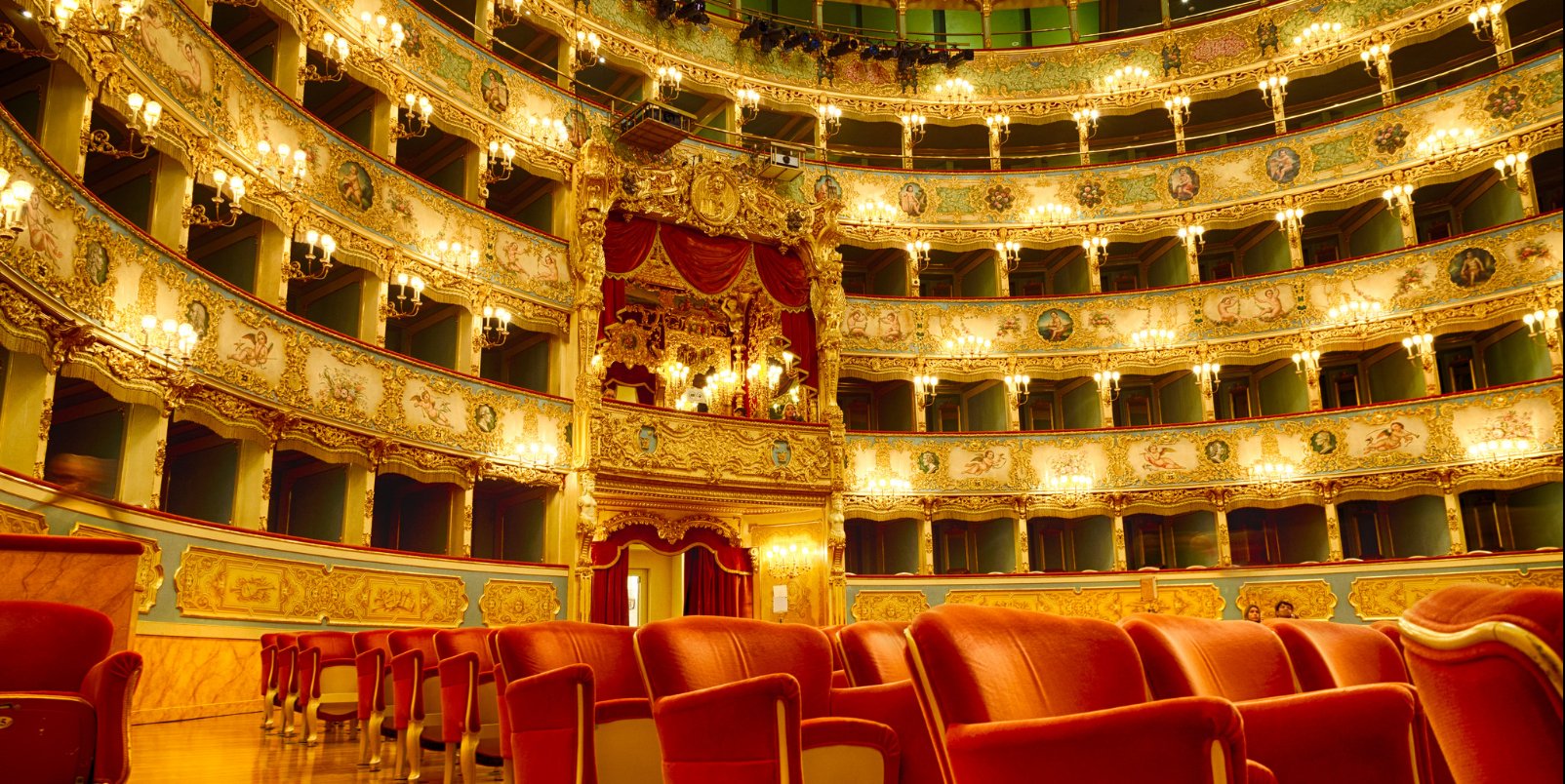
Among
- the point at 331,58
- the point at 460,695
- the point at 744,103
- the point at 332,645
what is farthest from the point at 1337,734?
the point at 744,103

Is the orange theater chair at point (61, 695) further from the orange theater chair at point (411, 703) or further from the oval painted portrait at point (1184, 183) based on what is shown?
the oval painted portrait at point (1184, 183)

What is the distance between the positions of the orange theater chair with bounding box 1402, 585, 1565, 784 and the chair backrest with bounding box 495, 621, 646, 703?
3502 millimetres

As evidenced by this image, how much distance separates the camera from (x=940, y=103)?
21844mm

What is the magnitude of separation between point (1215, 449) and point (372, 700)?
15444mm

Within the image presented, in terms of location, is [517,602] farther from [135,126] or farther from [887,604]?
[135,126]

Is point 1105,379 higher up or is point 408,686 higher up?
point 1105,379

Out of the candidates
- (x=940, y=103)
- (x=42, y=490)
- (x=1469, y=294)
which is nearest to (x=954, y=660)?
(x=42, y=490)

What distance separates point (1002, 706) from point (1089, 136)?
72.0 feet

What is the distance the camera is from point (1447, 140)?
59.8ft

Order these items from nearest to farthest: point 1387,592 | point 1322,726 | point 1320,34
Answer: point 1322,726, point 1387,592, point 1320,34

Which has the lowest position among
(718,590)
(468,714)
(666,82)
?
(468,714)

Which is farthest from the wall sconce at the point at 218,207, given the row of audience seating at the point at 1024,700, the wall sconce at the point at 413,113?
the row of audience seating at the point at 1024,700

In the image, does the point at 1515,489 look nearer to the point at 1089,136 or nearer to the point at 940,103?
the point at 1089,136

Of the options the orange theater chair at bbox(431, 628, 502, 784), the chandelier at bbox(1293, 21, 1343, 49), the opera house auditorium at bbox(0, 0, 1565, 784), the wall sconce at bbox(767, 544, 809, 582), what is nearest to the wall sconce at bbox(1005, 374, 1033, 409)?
the opera house auditorium at bbox(0, 0, 1565, 784)
